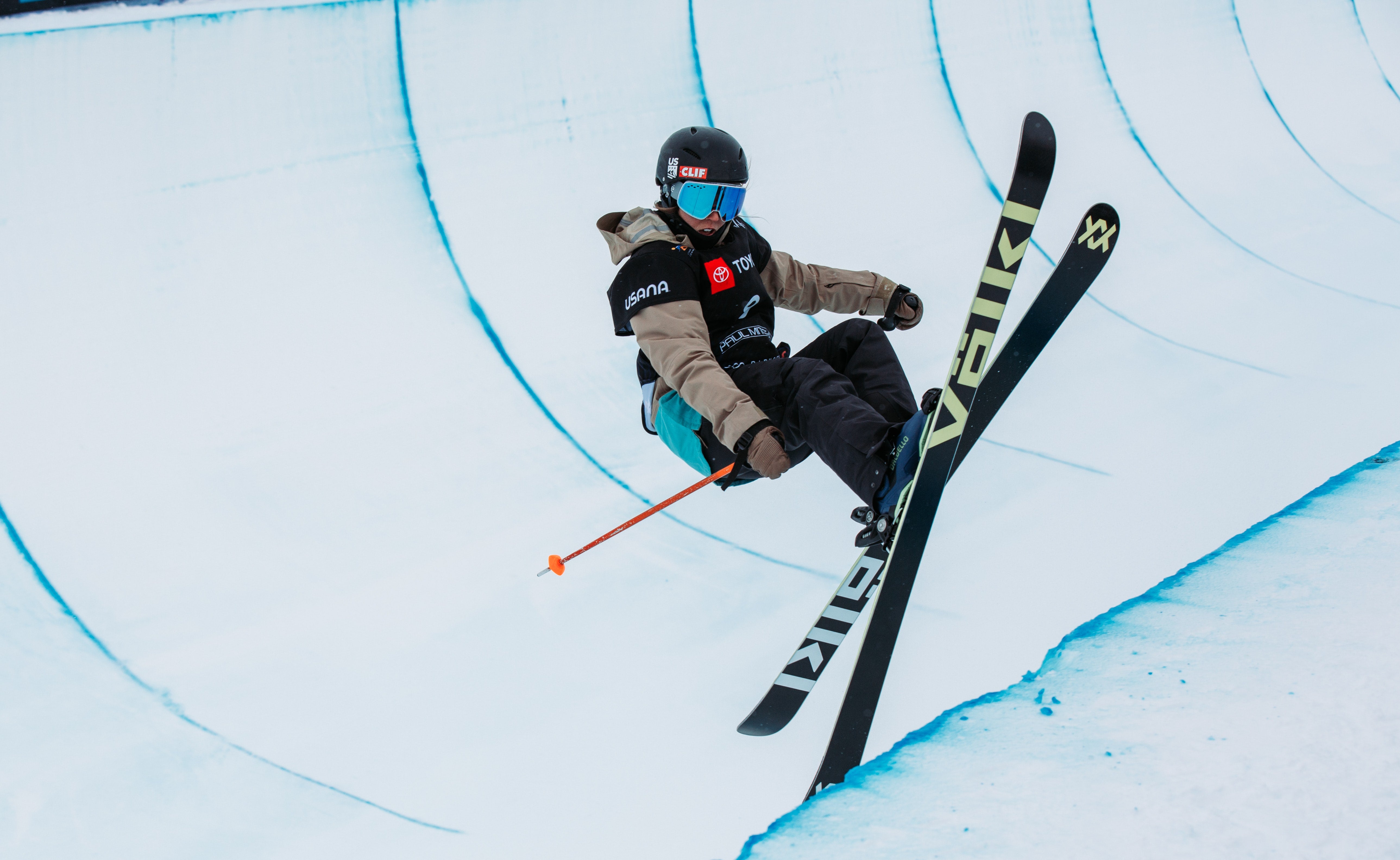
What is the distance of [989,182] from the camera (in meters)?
5.46

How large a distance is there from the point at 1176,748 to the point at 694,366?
4.67ft

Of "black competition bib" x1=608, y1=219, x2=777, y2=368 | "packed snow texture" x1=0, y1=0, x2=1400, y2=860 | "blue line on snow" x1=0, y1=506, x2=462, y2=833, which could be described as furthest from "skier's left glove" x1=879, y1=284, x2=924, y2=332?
"blue line on snow" x1=0, y1=506, x2=462, y2=833

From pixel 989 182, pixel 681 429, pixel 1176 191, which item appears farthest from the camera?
pixel 1176 191

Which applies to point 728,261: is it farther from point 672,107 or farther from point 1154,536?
point 672,107

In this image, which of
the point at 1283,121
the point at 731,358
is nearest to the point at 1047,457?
the point at 731,358

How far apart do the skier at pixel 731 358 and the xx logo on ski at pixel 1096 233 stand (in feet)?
1.90

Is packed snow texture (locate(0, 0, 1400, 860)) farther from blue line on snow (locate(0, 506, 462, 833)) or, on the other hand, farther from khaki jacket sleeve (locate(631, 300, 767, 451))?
khaki jacket sleeve (locate(631, 300, 767, 451))

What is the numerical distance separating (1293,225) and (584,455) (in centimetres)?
496

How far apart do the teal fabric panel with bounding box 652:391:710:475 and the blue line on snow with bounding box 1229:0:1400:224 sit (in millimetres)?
5886

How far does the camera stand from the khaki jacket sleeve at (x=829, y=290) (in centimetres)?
294

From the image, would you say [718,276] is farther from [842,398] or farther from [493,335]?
[493,335]

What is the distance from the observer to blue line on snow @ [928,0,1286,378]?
14.5 ft

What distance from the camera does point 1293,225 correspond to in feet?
19.0

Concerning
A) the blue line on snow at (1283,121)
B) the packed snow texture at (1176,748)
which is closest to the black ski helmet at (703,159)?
the packed snow texture at (1176,748)
